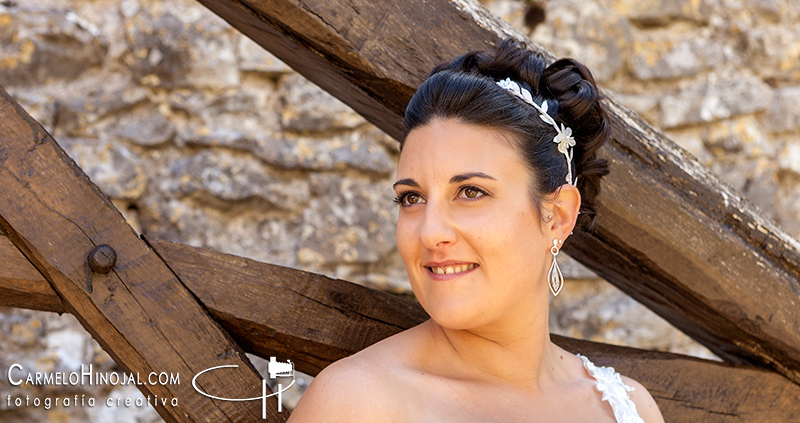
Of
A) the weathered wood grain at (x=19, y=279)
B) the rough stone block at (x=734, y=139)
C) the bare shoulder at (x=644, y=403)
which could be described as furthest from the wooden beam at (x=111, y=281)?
the rough stone block at (x=734, y=139)

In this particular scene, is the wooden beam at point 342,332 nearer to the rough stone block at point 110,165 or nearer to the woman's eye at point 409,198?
the woman's eye at point 409,198

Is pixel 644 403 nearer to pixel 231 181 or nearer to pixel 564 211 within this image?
pixel 564 211

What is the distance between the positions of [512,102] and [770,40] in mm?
2346

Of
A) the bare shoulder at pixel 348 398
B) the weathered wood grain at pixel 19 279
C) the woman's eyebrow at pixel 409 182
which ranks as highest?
the woman's eyebrow at pixel 409 182

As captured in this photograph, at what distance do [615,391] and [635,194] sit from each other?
1.73 ft

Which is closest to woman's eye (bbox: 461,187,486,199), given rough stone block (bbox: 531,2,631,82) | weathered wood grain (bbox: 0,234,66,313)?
weathered wood grain (bbox: 0,234,66,313)

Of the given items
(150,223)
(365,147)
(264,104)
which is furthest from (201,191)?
(365,147)

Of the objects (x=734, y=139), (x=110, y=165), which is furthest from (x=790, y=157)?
(x=110, y=165)

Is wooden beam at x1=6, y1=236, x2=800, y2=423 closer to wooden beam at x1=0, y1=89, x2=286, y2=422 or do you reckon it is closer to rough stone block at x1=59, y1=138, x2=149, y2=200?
wooden beam at x1=0, y1=89, x2=286, y2=422

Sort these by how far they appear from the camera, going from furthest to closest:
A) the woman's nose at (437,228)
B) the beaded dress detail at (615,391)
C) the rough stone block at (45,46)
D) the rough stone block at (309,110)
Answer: the rough stone block at (309,110) < the rough stone block at (45,46) < the beaded dress detail at (615,391) < the woman's nose at (437,228)

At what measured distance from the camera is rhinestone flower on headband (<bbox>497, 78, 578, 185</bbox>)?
5.23 ft

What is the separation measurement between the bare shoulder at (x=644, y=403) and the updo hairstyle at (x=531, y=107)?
19.2 inches

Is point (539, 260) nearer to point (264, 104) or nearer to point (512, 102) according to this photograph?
point (512, 102)

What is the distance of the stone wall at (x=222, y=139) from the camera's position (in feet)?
8.41
